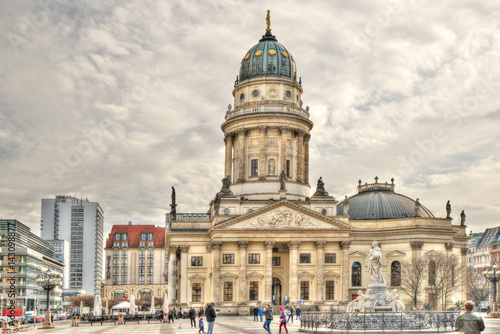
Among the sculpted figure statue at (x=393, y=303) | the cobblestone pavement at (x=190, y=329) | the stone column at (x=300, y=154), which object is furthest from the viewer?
the stone column at (x=300, y=154)

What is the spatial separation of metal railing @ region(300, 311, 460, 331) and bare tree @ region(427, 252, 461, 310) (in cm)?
4153

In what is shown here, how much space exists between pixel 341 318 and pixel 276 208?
1767 inches

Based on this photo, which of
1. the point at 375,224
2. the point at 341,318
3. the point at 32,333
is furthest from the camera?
the point at 375,224

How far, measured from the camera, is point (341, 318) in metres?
37.5

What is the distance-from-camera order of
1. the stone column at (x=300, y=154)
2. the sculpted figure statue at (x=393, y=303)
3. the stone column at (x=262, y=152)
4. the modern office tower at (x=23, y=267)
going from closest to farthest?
1. the sculpted figure statue at (x=393, y=303)
2. the stone column at (x=262, y=152)
3. the stone column at (x=300, y=154)
4. the modern office tower at (x=23, y=267)

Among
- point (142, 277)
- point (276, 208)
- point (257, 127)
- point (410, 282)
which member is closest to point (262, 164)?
point (257, 127)

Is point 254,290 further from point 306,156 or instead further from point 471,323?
point 471,323

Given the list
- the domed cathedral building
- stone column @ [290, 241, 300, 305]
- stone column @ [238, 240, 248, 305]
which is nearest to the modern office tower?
the domed cathedral building

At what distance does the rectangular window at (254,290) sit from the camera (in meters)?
82.8

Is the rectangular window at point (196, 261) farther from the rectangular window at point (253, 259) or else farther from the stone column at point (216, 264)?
the rectangular window at point (253, 259)

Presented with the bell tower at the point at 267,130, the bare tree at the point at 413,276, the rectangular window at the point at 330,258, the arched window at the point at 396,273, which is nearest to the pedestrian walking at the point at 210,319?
the bare tree at the point at 413,276

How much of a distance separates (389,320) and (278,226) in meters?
45.4

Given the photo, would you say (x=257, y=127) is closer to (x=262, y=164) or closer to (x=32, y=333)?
(x=262, y=164)

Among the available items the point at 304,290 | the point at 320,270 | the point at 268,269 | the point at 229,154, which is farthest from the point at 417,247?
the point at 229,154
